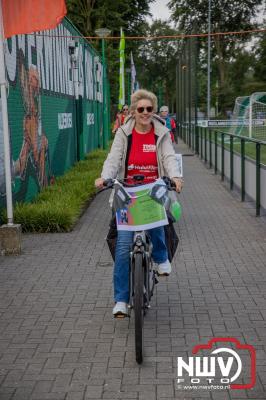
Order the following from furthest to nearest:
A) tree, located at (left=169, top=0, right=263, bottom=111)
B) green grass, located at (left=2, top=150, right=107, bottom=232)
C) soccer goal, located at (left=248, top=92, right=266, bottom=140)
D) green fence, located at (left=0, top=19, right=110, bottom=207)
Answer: tree, located at (left=169, top=0, right=263, bottom=111)
soccer goal, located at (left=248, top=92, right=266, bottom=140)
green fence, located at (left=0, top=19, right=110, bottom=207)
green grass, located at (left=2, top=150, right=107, bottom=232)

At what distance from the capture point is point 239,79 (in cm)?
7756

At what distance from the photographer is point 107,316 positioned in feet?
17.7

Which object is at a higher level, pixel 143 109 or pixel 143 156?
pixel 143 109

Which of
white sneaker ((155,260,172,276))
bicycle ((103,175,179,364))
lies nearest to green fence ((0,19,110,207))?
white sneaker ((155,260,172,276))

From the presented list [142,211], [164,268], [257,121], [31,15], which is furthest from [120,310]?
[257,121]

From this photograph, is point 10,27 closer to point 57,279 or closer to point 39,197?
point 57,279

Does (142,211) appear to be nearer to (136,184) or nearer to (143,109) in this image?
(136,184)

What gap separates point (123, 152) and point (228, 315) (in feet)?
5.09

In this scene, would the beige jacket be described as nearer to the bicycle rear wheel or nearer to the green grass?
the bicycle rear wheel

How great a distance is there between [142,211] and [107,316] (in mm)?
1178

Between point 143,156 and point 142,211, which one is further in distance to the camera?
point 143,156

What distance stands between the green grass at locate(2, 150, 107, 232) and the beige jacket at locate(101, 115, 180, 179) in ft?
13.4

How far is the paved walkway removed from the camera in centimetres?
407

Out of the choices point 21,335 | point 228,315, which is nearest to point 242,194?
point 228,315
